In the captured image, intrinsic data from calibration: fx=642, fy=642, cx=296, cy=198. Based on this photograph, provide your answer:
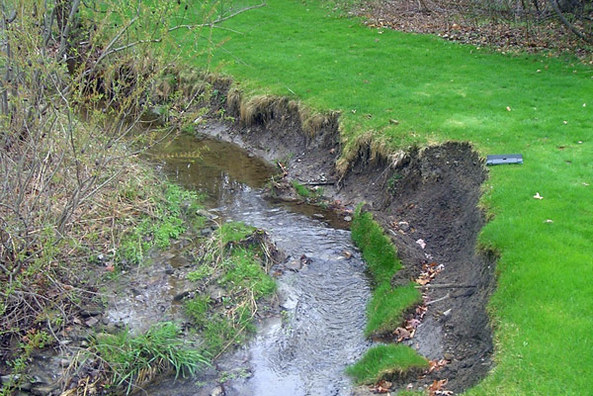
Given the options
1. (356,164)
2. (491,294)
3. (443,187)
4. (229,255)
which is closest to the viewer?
(491,294)

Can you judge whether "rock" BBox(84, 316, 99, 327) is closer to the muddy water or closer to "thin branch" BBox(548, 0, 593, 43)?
the muddy water

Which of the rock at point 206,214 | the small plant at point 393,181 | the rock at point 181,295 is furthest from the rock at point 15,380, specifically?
the small plant at point 393,181

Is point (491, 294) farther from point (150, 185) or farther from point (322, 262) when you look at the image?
point (150, 185)

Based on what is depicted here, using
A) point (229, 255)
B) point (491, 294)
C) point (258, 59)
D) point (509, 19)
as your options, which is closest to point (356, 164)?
point (229, 255)

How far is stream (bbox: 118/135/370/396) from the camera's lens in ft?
23.2

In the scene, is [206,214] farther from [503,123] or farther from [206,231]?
[503,123]

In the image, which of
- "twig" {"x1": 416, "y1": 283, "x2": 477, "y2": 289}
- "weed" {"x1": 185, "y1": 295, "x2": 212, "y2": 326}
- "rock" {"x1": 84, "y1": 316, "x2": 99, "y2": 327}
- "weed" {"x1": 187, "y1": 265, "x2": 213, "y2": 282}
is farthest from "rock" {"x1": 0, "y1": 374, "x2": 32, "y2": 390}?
"twig" {"x1": 416, "y1": 283, "x2": 477, "y2": 289}

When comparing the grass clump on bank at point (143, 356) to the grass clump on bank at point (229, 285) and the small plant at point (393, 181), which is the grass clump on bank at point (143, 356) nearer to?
the grass clump on bank at point (229, 285)

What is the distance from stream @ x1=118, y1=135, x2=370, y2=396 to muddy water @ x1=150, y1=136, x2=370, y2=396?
11 mm

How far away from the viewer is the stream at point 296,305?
7.06m

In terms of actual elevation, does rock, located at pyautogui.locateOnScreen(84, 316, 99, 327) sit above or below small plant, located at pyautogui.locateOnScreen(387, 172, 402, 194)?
below

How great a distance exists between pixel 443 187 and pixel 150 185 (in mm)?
4782

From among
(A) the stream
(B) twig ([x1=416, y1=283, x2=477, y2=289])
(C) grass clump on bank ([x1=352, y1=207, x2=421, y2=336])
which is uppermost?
(B) twig ([x1=416, y1=283, x2=477, y2=289])

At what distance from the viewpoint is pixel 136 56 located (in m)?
8.15
